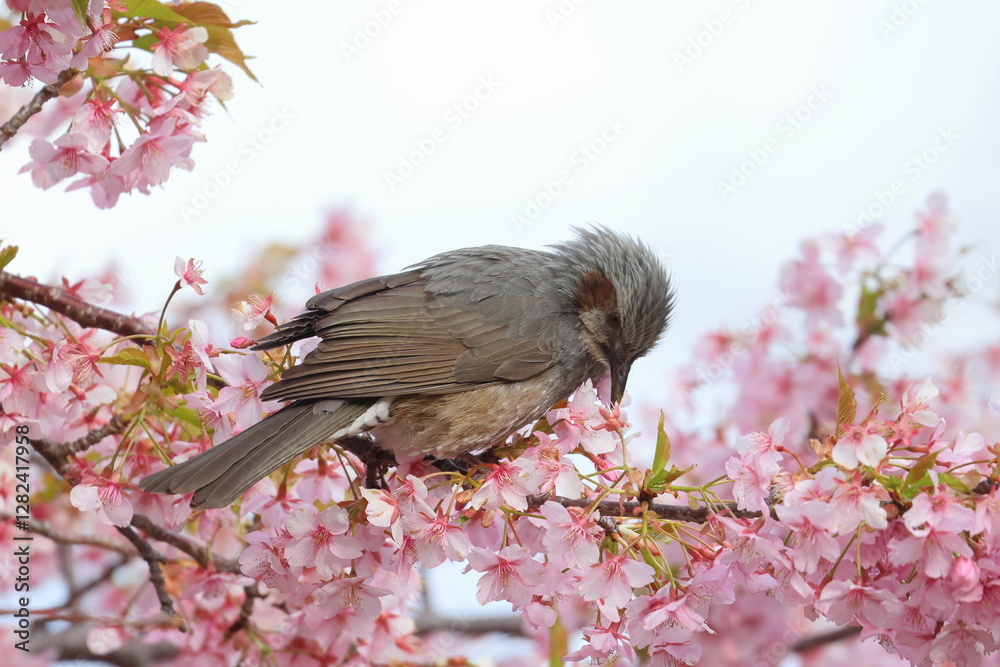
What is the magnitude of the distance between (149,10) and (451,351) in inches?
48.1

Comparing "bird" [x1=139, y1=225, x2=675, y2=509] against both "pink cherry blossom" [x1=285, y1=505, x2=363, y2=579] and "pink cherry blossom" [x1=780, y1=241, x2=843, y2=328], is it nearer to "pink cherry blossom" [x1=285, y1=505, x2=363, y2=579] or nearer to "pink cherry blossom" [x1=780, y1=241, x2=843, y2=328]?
"pink cherry blossom" [x1=285, y1=505, x2=363, y2=579]

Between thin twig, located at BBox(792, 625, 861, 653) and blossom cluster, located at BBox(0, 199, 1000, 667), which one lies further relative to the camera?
thin twig, located at BBox(792, 625, 861, 653)

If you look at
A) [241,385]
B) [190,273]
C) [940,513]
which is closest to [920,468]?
[940,513]

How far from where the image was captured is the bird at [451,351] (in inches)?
85.7

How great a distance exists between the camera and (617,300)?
2957 mm

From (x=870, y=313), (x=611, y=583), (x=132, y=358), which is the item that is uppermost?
(x=132, y=358)

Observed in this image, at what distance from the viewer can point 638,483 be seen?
6.50ft

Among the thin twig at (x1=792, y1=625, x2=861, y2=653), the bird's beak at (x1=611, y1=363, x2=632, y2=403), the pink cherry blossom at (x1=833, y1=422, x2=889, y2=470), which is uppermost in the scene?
the bird's beak at (x1=611, y1=363, x2=632, y2=403)

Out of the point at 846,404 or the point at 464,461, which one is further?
the point at 464,461

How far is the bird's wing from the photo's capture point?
7.72ft

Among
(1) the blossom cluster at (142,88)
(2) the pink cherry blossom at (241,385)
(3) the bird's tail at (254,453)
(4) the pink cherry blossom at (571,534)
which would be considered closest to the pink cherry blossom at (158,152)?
(1) the blossom cluster at (142,88)

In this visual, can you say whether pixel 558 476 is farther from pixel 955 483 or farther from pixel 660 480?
pixel 955 483

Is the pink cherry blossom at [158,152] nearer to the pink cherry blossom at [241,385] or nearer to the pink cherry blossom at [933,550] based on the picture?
the pink cherry blossom at [241,385]

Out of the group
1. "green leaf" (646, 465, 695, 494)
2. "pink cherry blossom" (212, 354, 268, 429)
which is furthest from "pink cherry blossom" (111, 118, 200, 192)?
"green leaf" (646, 465, 695, 494)
